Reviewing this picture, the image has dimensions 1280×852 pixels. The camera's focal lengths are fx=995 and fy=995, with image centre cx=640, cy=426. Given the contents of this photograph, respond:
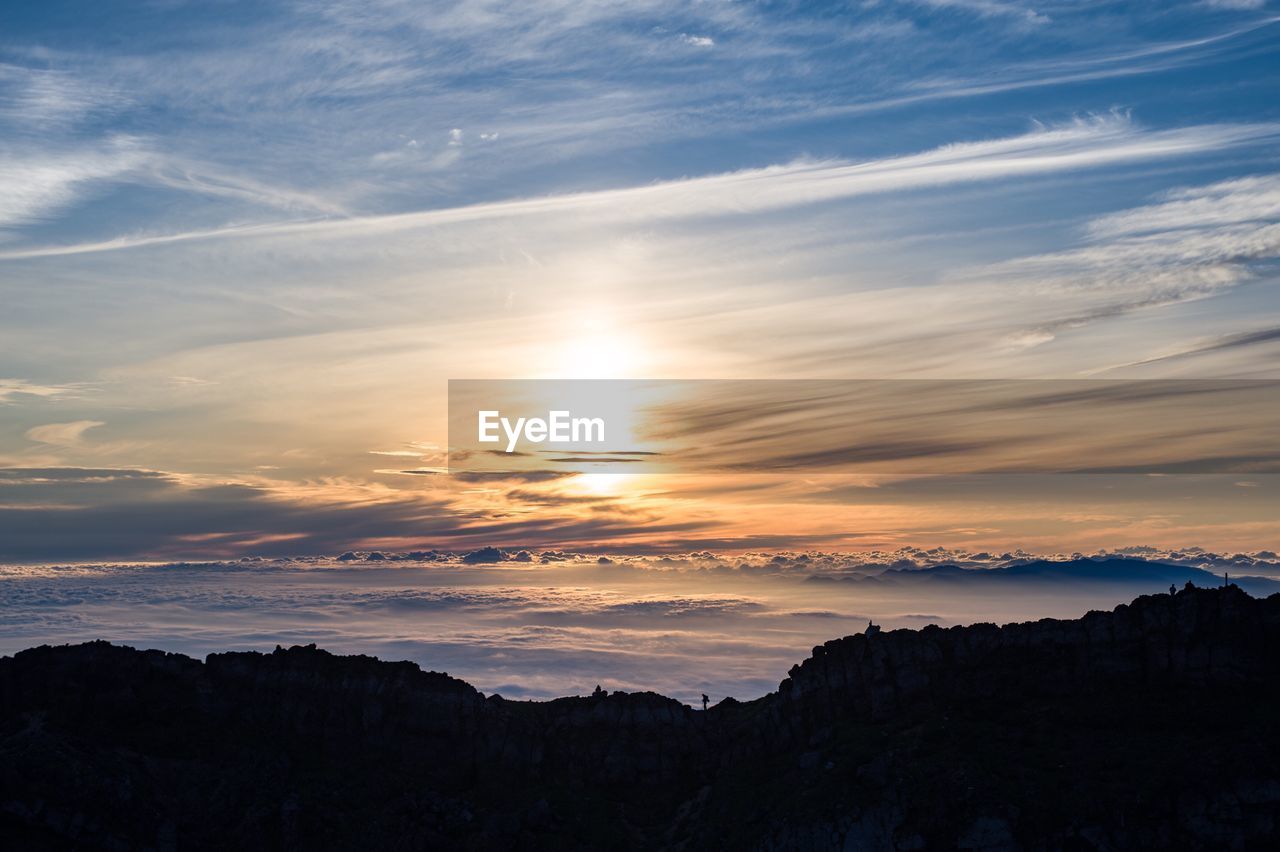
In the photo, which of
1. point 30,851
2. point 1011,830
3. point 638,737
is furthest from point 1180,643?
point 30,851

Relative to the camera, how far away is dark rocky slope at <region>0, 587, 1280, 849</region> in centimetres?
6450

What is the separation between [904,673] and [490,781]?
108 feet

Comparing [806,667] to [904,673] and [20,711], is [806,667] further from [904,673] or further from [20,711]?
[20,711]

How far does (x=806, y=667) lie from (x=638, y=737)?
14.8 meters

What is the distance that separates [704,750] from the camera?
80.6m

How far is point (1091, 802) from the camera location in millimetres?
63375

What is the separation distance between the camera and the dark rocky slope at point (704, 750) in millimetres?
64500

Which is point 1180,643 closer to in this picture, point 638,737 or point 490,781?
point 638,737

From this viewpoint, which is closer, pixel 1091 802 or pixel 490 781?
pixel 1091 802

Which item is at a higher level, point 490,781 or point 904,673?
point 904,673

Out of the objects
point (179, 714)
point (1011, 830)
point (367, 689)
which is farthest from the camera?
point (367, 689)

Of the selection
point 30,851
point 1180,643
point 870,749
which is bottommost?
point 30,851

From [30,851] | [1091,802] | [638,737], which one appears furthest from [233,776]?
[1091,802]

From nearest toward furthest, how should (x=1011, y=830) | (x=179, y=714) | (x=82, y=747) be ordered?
(x=1011, y=830) → (x=82, y=747) → (x=179, y=714)
